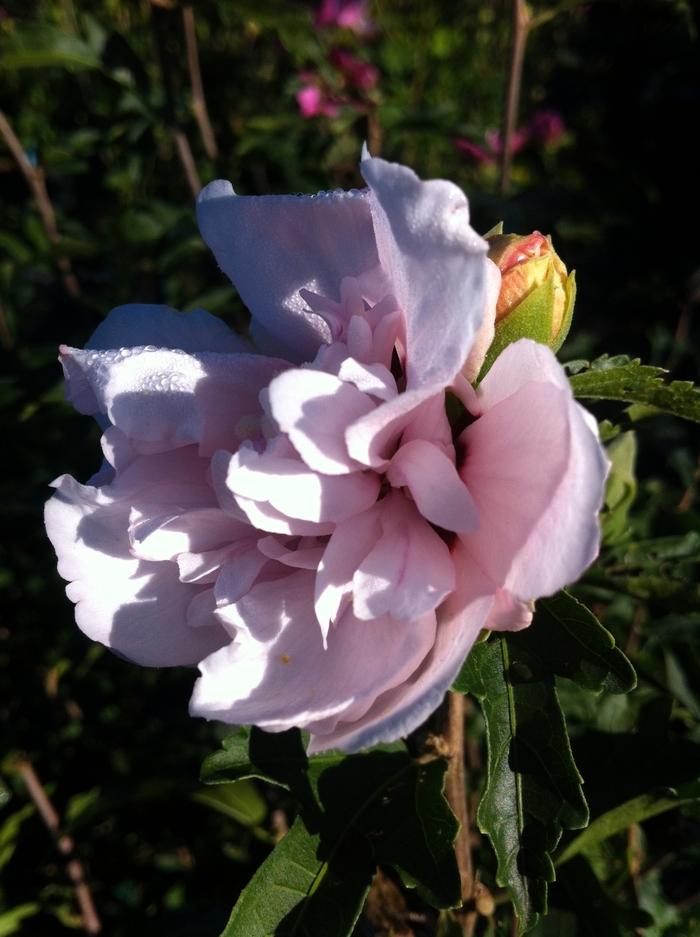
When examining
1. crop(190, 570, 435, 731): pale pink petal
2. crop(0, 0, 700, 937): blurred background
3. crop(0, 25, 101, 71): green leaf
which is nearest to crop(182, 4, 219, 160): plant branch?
crop(0, 0, 700, 937): blurred background

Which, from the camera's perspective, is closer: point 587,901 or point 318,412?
point 318,412

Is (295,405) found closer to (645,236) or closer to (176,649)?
(176,649)

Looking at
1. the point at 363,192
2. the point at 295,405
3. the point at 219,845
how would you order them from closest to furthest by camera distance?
the point at 295,405, the point at 363,192, the point at 219,845

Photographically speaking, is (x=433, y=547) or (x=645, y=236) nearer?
(x=433, y=547)

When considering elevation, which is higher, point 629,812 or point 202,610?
point 202,610

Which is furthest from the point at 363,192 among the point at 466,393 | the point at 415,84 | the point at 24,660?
the point at 415,84

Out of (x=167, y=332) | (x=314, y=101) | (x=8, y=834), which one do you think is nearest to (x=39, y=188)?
(x=314, y=101)

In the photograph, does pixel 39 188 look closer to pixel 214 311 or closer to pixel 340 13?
pixel 214 311
